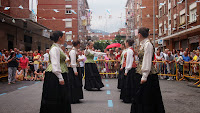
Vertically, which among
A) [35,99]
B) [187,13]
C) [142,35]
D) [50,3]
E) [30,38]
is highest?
[50,3]

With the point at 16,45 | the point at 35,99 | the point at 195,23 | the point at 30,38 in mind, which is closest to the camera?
the point at 35,99

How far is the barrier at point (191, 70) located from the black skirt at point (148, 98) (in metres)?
10.1

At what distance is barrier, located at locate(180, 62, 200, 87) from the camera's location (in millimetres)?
14591

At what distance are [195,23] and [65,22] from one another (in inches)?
1430

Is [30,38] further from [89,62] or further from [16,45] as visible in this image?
[89,62]

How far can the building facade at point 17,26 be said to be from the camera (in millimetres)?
23188

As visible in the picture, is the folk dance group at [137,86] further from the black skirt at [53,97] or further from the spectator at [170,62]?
the spectator at [170,62]

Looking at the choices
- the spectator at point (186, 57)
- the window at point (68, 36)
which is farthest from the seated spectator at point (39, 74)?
the window at point (68, 36)

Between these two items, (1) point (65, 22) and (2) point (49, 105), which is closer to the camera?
(2) point (49, 105)

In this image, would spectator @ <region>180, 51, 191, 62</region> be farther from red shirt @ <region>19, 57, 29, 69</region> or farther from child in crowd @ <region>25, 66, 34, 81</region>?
red shirt @ <region>19, 57, 29, 69</region>

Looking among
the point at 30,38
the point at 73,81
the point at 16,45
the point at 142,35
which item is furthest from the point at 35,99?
the point at 30,38

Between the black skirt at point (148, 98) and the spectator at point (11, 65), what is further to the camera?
the spectator at point (11, 65)

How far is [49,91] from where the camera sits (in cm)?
523

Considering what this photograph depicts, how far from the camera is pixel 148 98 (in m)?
4.99
